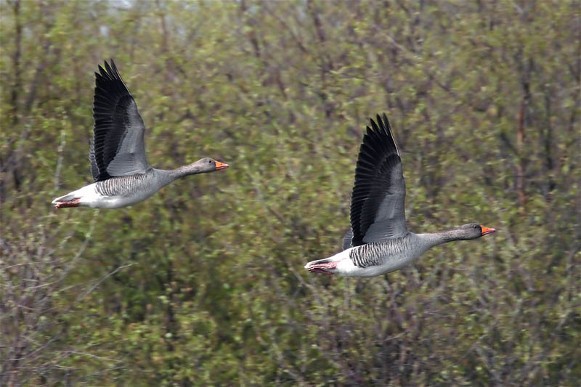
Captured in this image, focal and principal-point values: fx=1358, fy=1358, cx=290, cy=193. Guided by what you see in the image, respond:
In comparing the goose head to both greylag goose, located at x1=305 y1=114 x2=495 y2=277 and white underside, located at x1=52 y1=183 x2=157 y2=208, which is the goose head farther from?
greylag goose, located at x1=305 y1=114 x2=495 y2=277

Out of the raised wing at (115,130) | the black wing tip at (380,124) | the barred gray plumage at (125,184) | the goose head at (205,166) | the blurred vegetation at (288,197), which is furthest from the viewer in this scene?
the blurred vegetation at (288,197)

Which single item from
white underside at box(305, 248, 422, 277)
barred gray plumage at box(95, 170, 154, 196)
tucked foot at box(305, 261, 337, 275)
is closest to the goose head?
barred gray plumage at box(95, 170, 154, 196)

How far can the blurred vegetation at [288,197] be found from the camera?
1886 cm

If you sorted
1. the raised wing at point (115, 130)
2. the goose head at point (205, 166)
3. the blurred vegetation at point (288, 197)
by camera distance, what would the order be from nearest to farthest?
1. the raised wing at point (115, 130)
2. the goose head at point (205, 166)
3. the blurred vegetation at point (288, 197)

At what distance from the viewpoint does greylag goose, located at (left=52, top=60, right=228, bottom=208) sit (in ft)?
53.3

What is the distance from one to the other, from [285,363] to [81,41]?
896 cm

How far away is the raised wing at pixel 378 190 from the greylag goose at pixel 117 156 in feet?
8.62

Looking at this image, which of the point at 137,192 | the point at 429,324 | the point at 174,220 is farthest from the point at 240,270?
the point at 137,192

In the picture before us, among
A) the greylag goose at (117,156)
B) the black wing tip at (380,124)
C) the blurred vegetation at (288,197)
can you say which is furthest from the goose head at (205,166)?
the black wing tip at (380,124)

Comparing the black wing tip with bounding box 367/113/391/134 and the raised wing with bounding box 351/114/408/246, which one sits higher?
the black wing tip with bounding box 367/113/391/134

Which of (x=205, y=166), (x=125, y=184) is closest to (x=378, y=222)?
(x=205, y=166)

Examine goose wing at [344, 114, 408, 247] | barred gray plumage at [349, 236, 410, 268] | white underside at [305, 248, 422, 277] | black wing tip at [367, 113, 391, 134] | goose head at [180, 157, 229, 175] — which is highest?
black wing tip at [367, 113, 391, 134]

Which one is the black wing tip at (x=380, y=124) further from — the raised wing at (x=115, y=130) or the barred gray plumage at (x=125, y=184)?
the barred gray plumage at (x=125, y=184)

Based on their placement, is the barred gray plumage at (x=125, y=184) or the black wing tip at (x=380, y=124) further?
the barred gray plumage at (x=125, y=184)
